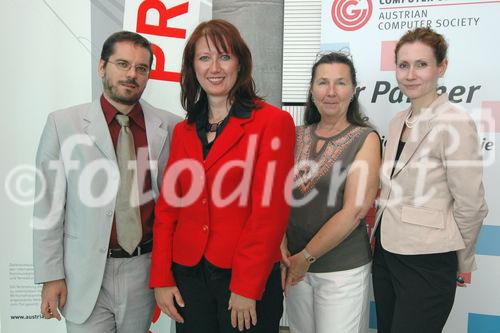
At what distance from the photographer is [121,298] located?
6.10 feet

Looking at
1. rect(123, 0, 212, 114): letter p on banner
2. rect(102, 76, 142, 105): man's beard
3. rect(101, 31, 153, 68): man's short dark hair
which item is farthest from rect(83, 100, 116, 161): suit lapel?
rect(123, 0, 212, 114): letter p on banner

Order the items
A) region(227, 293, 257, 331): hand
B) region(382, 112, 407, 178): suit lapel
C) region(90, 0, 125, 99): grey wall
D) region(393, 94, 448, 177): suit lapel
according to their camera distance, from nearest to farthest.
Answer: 1. region(227, 293, 257, 331): hand
2. region(393, 94, 448, 177): suit lapel
3. region(382, 112, 407, 178): suit lapel
4. region(90, 0, 125, 99): grey wall

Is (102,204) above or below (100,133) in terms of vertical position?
below

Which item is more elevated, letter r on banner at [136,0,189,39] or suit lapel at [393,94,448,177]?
letter r on banner at [136,0,189,39]

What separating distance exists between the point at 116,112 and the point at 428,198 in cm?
143

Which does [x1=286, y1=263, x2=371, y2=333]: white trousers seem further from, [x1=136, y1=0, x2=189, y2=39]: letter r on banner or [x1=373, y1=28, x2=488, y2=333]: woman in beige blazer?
[x1=136, y1=0, x2=189, y2=39]: letter r on banner

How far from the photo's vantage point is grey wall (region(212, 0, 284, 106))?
10.5 feet

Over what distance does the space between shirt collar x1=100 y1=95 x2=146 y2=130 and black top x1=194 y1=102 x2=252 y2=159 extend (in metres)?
0.33

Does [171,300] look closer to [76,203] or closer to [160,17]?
[76,203]

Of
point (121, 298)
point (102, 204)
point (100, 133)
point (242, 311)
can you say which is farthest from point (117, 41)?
point (242, 311)

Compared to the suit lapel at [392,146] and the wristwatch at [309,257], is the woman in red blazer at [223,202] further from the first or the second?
the suit lapel at [392,146]

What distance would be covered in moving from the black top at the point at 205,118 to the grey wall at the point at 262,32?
1.54 m

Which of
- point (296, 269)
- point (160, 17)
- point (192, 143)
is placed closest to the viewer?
point (192, 143)

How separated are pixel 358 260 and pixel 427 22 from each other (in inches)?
68.0
